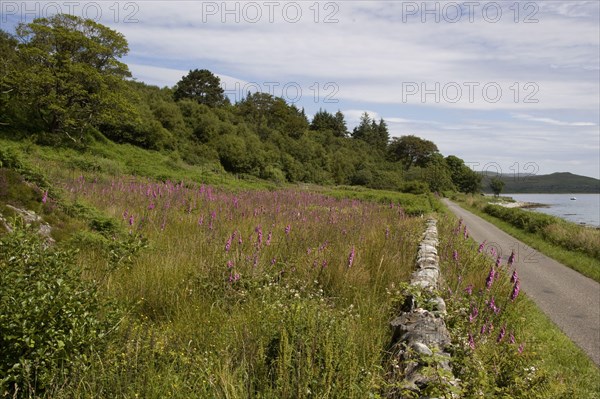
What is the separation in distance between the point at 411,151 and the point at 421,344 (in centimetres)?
10768

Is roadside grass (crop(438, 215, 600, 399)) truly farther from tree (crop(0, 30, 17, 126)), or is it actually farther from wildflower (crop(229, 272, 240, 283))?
tree (crop(0, 30, 17, 126))

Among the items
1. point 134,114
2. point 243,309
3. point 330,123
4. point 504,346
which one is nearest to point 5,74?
point 134,114

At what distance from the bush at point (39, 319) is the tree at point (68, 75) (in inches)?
1166

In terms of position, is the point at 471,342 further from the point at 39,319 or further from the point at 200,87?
the point at 200,87

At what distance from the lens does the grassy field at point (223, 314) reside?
2.66 metres

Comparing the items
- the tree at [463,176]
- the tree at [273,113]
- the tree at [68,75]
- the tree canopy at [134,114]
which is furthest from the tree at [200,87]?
the tree at [463,176]

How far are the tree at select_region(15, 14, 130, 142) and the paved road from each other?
28.9 m

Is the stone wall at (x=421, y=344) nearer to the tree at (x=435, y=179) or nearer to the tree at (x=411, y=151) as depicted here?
the tree at (x=435, y=179)

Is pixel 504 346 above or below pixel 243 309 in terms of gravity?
below

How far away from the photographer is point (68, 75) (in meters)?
29.5

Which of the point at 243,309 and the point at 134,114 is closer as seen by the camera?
the point at 243,309

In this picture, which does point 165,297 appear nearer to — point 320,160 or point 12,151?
point 12,151

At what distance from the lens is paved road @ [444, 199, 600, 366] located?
A: 752cm

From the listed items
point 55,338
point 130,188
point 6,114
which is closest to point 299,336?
point 55,338
